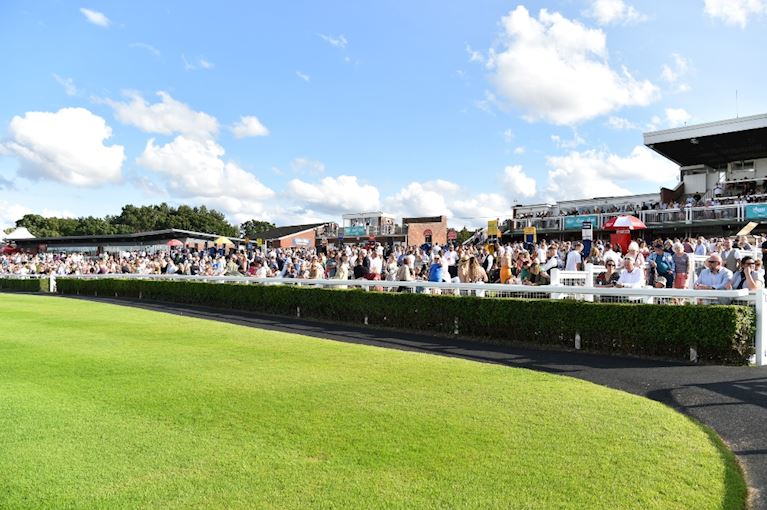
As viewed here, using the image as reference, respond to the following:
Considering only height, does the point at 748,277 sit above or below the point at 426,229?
below

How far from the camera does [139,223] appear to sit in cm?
9875

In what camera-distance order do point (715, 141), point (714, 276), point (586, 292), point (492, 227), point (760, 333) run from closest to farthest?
point (760, 333) → point (586, 292) → point (714, 276) → point (492, 227) → point (715, 141)

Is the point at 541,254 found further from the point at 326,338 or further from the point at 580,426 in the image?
the point at 580,426

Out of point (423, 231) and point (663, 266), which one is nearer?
point (663, 266)

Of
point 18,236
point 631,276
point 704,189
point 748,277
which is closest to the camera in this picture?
point 748,277

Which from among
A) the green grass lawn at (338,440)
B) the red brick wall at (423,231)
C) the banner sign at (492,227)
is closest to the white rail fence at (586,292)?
the green grass lawn at (338,440)

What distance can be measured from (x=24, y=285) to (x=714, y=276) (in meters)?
33.1

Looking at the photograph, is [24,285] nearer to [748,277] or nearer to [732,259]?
[732,259]

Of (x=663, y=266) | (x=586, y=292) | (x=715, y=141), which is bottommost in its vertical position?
(x=586, y=292)

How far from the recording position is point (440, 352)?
9547 millimetres

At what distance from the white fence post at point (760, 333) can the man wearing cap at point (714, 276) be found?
4.95 feet

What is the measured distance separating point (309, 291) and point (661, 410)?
1093cm

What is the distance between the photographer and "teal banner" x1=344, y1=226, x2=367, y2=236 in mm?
49656

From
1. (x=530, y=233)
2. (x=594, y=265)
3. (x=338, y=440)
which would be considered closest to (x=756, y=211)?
(x=530, y=233)
